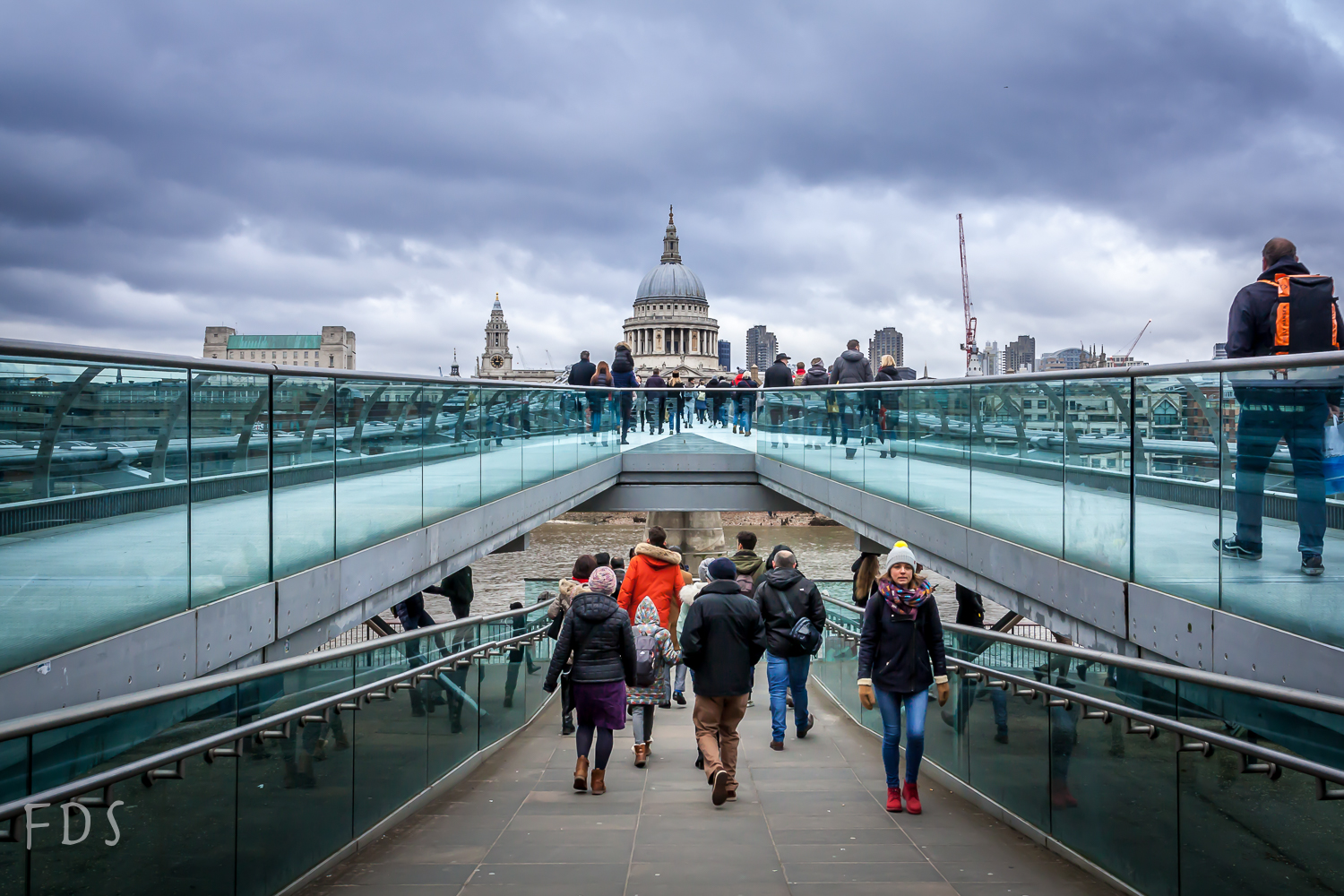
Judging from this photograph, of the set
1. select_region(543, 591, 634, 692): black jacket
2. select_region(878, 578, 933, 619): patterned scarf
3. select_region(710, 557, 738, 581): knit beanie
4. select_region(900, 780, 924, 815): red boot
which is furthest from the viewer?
select_region(710, 557, 738, 581): knit beanie

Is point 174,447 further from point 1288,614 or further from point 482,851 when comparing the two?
point 1288,614

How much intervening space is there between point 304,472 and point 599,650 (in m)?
2.29

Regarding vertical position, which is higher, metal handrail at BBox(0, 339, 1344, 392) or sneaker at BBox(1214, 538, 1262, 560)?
metal handrail at BBox(0, 339, 1344, 392)

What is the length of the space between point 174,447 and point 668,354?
5962 inches

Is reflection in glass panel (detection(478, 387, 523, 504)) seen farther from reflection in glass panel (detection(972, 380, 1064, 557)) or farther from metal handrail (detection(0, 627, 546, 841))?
reflection in glass panel (detection(972, 380, 1064, 557))

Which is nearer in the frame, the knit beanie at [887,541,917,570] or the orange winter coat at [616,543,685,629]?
the knit beanie at [887,541,917,570]

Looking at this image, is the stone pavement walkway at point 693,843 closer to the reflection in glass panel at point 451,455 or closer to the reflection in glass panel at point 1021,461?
the reflection in glass panel at point 1021,461

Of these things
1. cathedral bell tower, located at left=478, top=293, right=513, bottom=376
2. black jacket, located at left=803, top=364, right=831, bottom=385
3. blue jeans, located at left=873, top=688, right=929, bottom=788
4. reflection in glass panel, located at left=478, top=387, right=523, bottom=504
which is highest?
cathedral bell tower, located at left=478, top=293, right=513, bottom=376

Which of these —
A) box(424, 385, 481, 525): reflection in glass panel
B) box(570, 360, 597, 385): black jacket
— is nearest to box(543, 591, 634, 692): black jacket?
box(424, 385, 481, 525): reflection in glass panel

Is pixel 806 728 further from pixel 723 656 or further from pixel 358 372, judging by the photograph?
pixel 358 372

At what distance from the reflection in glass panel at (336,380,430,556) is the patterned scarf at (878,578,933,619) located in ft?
12.9

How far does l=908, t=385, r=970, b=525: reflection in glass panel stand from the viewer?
405 inches

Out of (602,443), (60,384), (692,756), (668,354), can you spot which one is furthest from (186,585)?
(668,354)

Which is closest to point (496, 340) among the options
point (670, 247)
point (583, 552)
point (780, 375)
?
point (670, 247)
